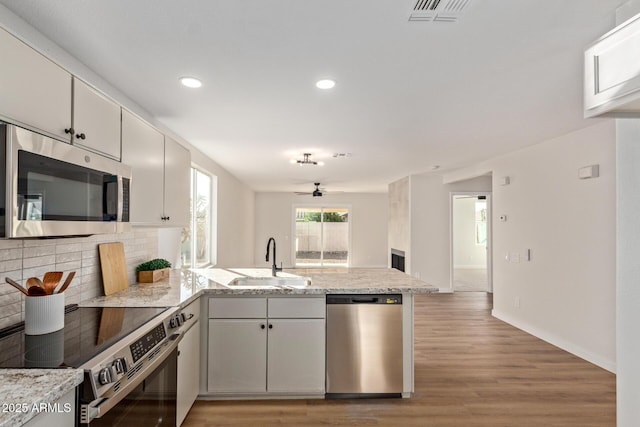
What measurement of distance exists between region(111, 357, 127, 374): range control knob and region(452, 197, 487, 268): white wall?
10880 millimetres

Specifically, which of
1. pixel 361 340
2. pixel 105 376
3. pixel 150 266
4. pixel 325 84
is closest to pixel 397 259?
pixel 361 340

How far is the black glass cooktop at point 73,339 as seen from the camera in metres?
1.38

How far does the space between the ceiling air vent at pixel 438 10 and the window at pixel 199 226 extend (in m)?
3.69

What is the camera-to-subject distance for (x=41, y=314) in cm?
167

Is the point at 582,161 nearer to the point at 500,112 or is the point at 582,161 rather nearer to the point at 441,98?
the point at 500,112

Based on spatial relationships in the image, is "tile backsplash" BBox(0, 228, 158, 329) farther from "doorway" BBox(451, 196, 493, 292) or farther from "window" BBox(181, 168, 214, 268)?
"doorway" BBox(451, 196, 493, 292)

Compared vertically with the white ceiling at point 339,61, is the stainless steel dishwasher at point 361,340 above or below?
below

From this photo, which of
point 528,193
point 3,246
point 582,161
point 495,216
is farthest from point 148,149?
point 495,216

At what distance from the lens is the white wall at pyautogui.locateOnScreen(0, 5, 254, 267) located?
6.02 feet

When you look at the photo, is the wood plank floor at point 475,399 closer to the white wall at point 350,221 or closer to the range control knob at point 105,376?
the range control knob at point 105,376

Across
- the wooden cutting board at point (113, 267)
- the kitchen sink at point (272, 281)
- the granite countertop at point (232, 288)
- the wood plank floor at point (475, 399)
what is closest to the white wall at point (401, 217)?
the wood plank floor at point (475, 399)

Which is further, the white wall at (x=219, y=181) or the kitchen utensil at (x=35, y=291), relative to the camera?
the white wall at (x=219, y=181)

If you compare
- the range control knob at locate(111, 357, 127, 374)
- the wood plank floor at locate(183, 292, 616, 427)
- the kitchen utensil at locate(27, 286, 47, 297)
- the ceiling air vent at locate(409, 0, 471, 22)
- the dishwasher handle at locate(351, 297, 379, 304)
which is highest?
the ceiling air vent at locate(409, 0, 471, 22)

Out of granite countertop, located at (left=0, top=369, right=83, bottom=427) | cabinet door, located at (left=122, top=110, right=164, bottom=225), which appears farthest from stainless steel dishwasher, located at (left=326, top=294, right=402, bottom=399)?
granite countertop, located at (left=0, top=369, right=83, bottom=427)
